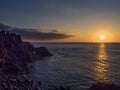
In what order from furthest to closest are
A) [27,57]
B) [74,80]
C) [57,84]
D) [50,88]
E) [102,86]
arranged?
[27,57] < [74,80] < [57,84] < [50,88] < [102,86]

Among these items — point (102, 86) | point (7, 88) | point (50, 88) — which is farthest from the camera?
point (50, 88)

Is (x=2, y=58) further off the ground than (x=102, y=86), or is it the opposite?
(x=2, y=58)

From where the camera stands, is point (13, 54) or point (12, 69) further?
point (13, 54)

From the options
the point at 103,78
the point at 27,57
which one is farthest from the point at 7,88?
the point at 27,57

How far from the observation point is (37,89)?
39906 millimetres

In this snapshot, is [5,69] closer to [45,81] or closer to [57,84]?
[45,81]

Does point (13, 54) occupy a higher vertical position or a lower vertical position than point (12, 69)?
higher

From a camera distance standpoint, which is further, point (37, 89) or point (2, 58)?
point (2, 58)

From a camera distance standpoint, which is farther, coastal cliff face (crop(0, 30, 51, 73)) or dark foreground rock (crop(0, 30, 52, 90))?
coastal cliff face (crop(0, 30, 51, 73))

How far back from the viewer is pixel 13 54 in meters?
70.6

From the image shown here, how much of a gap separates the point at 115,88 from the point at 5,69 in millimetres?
27162

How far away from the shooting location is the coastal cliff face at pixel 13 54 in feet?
178

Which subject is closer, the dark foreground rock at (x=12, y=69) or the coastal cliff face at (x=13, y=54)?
the dark foreground rock at (x=12, y=69)

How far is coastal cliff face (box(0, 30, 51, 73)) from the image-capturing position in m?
54.2
